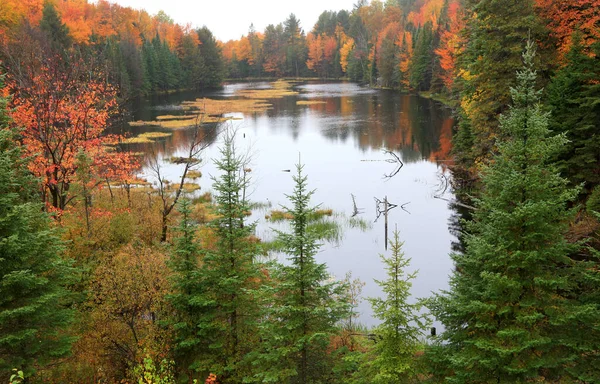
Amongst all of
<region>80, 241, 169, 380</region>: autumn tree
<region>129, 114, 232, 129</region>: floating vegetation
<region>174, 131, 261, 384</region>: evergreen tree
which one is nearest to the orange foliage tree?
<region>80, 241, 169, 380</region>: autumn tree

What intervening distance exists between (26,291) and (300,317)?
787 cm

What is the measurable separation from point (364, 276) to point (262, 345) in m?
12.8

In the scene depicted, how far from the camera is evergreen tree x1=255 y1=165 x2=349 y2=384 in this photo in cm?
1292

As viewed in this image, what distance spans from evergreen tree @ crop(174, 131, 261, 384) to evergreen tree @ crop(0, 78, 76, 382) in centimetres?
354

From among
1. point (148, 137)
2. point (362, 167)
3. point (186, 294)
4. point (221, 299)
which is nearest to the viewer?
point (186, 294)

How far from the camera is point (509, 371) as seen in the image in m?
11.2

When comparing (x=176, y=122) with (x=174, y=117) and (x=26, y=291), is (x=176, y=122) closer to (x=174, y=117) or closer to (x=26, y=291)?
(x=174, y=117)

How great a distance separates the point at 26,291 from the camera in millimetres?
13023

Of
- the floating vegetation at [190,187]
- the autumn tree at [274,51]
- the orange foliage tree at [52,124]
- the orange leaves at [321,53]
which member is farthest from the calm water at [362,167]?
the autumn tree at [274,51]

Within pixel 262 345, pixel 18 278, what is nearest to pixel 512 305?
pixel 262 345

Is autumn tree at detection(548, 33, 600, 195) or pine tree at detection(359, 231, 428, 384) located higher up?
autumn tree at detection(548, 33, 600, 195)

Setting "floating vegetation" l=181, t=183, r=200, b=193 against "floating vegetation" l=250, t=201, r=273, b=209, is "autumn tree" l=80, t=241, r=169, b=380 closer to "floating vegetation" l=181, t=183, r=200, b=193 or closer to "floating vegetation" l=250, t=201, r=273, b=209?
"floating vegetation" l=250, t=201, r=273, b=209

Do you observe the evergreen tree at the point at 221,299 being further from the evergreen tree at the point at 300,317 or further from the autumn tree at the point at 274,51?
the autumn tree at the point at 274,51

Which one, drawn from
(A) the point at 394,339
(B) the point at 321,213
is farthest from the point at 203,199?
(A) the point at 394,339
